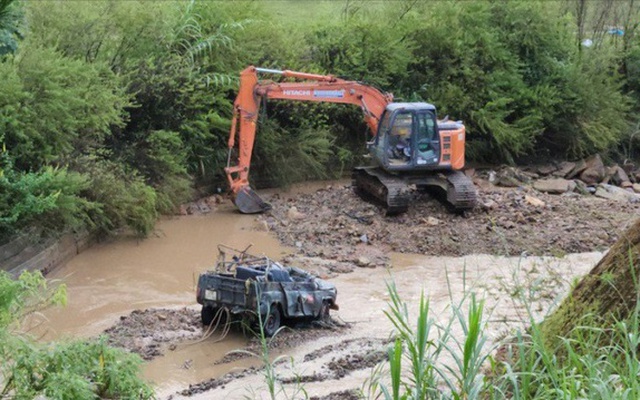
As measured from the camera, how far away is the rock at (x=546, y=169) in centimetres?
2434

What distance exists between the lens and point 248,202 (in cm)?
1898

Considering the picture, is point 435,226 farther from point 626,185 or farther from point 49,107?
point 626,185

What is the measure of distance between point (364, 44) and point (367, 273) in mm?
8930

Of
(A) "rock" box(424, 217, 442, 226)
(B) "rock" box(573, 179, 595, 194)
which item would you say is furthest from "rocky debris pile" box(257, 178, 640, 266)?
(B) "rock" box(573, 179, 595, 194)

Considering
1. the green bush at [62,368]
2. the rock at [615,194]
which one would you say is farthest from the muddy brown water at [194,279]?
the rock at [615,194]

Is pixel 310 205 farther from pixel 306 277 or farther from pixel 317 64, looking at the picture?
pixel 306 277

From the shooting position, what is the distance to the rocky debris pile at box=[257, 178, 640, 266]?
1681cm

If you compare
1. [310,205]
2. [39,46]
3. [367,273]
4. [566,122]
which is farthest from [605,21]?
[39,46]

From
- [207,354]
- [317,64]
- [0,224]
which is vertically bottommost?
[207,354]

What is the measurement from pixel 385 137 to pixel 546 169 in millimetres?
7133

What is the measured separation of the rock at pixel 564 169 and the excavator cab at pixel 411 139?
20.4ft

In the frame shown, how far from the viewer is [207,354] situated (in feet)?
37.3

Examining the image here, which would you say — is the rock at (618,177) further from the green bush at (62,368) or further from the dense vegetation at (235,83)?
the green bush at (62,368)

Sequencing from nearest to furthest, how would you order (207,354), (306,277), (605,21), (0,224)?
1. (207,354)
2. (306,277)
3. (0,224)
4. (605,21)
